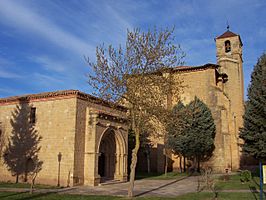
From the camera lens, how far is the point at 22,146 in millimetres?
22609

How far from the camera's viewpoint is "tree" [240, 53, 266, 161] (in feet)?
67.1

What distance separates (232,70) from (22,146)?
28860 millimetres

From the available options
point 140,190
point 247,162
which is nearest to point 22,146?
point 140,190

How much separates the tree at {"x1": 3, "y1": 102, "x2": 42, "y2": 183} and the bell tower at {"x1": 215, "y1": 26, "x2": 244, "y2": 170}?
2435 centimetres

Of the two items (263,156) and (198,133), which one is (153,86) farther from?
(198,133)

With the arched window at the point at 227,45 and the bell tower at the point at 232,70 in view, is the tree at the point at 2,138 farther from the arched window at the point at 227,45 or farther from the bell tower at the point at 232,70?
the arched window at the point at 227,45

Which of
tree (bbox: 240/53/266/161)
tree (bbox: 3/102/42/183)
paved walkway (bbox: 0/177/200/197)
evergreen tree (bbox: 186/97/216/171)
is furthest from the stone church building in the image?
tree (bbox: 240/53/266/161)

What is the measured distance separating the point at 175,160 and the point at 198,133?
611 cm

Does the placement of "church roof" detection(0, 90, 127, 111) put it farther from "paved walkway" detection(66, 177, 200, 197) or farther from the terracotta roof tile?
the terracotta roof tile

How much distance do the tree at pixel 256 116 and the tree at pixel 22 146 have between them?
15.5 metres

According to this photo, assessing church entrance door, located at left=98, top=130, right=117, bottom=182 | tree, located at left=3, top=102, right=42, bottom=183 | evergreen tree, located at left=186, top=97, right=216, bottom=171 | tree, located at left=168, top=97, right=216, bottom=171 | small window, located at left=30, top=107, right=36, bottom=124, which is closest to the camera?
tree, located at left=3, top=102, right=42, bottom=183

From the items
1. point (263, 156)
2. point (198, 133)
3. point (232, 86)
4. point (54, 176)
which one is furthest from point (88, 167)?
point (232, 86)

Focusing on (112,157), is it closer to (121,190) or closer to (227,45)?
(121,190)

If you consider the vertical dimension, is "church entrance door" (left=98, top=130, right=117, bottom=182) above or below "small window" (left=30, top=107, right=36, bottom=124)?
below
